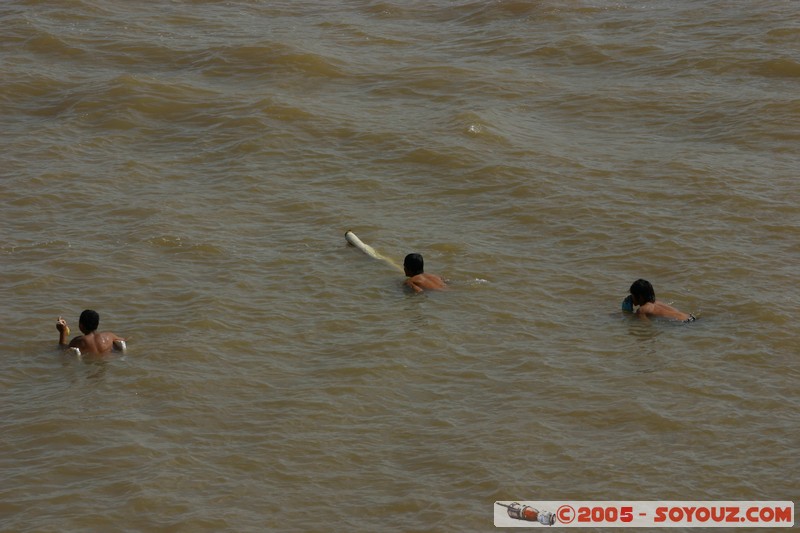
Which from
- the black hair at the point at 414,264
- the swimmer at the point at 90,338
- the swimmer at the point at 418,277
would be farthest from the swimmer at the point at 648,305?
the swimmer at the point at 90,338

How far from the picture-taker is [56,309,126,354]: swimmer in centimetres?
1114

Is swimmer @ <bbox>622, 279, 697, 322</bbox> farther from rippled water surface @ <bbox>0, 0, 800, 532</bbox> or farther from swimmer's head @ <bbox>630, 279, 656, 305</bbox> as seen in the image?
rippled water surface @ <bbox>0, 0, 800, 532</bbox>

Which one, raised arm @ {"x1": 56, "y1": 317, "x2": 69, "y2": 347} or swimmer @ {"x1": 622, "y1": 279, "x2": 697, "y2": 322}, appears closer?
raised arm @ {"x1": 56, "y1": 317, "x2": 69, "y2": 347}

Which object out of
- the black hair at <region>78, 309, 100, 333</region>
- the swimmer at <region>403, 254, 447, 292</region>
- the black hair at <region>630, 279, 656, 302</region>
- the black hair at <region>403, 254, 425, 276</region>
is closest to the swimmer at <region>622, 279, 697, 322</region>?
the black hair at <region>630, 279, 656, 302</region>

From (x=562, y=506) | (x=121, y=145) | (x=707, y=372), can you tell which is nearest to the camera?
(x=562, y=506)

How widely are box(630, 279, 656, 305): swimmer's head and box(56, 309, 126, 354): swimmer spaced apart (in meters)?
5.27

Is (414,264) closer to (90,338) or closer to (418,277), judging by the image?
(418,277)

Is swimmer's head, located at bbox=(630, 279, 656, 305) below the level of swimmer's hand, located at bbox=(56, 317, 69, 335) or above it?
below

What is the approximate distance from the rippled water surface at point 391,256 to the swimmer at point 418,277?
0.25 metres

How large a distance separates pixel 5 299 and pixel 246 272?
2671mm

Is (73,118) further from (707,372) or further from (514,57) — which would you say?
(707,372)

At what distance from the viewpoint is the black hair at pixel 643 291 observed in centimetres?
1177

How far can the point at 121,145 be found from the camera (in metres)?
16.7

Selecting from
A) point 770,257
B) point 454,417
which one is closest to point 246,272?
point 454,417
